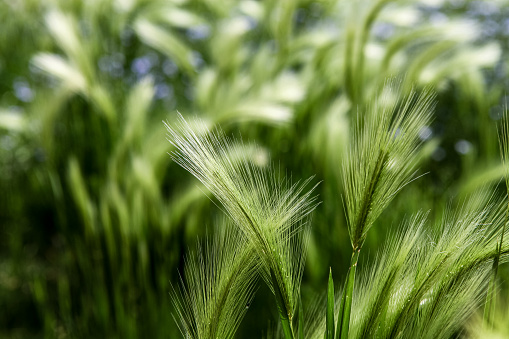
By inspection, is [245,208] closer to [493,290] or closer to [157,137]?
[493,290]

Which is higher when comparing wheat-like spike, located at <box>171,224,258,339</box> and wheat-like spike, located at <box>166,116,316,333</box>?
wheat-like spike, located at <box>166,116,316,333</box>

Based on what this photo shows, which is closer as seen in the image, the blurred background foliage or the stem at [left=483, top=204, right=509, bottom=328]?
the stem at [left=483, top=204, right=509, bottom=328]

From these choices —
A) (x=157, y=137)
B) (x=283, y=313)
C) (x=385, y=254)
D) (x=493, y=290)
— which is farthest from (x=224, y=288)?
(x=157, y=137)

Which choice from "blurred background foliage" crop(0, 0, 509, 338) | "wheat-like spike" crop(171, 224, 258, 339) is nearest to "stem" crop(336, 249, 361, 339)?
"wheat-like spike" crop(171, 224, 258, 339)

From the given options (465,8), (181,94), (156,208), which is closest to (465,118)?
(465,8)

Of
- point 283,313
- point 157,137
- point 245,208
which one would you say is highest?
point 157,137

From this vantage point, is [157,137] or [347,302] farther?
[157,137]

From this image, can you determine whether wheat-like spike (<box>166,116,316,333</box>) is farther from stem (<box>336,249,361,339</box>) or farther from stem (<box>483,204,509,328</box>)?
stem (<box>483,204,509,328</box>)

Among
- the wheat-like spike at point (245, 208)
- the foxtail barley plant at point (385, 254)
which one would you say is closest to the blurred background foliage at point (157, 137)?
the foxtail barley plant at point (385, 254)

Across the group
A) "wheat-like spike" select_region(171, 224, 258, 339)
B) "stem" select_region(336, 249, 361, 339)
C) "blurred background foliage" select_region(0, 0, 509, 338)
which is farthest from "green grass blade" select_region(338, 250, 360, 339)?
"blurred background foliage" select_region(0, 0, 509, 338)
